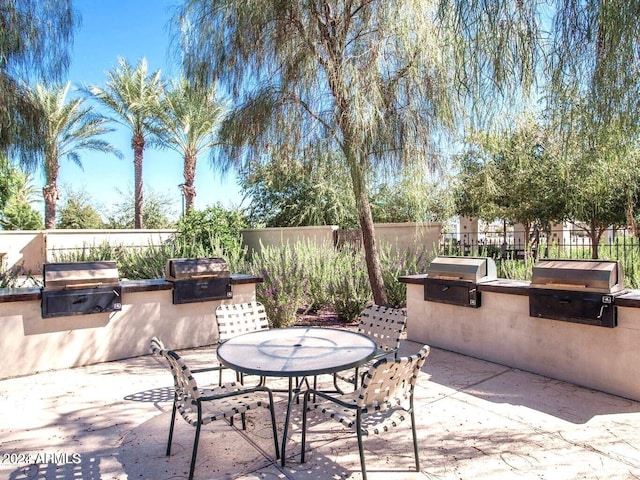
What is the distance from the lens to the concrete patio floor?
2701 mm

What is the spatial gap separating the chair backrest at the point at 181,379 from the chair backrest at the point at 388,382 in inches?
38.8

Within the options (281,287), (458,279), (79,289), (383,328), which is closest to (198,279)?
(79,289)

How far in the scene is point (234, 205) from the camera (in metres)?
19.7

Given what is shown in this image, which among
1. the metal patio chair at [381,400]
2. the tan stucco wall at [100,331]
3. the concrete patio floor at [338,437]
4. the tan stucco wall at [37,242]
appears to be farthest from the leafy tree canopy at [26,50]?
the tan stucco wall at [37,242]

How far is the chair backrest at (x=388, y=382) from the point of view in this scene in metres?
2.45

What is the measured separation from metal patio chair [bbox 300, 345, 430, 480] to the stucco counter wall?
3.25 meters

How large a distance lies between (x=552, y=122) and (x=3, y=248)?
18.6 meters

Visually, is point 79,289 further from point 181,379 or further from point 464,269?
A: point 464,269

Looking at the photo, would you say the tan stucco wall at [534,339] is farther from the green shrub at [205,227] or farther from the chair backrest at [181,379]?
the green shrub at [205,227]

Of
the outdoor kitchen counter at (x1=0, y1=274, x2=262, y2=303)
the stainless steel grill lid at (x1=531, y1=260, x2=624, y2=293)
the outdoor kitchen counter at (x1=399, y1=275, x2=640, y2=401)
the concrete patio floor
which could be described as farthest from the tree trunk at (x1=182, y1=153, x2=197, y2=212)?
the stainless steel grill lid at (x1=531, y1=260, x2=624, y2=293)

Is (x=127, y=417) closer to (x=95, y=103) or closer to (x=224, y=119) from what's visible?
(x=224, y=119)

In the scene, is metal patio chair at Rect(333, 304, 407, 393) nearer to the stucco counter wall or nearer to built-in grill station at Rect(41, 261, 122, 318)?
the stucco counter wall

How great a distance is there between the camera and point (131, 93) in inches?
651

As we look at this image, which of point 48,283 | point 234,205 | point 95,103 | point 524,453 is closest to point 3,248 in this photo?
point 95,103
